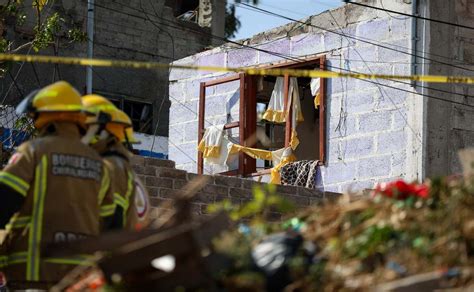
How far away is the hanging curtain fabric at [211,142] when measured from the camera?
758 inches

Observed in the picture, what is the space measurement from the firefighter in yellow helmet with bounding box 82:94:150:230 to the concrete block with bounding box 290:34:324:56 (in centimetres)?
1069

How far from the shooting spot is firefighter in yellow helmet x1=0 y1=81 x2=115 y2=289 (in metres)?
6.73

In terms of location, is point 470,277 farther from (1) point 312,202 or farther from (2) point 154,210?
(1) point 312,202

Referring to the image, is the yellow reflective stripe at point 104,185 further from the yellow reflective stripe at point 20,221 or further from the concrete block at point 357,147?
the concrete block at point 357,147

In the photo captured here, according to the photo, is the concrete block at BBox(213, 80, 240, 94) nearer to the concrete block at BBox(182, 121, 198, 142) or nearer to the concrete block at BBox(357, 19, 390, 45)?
the concrete block at BBox(182, 121, 198, 142)

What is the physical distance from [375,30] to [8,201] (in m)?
11.6

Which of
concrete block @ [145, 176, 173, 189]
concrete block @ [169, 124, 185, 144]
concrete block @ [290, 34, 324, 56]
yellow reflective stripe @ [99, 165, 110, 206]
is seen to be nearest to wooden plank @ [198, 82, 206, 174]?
concrete block @ [169, 124, 185, 144]

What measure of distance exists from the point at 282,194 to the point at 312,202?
68 cm

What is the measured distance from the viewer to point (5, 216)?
671 centimetres

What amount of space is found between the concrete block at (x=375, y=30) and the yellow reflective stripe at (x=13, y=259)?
1131 cm

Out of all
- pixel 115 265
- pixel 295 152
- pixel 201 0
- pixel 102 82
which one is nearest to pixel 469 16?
pixel 295 152

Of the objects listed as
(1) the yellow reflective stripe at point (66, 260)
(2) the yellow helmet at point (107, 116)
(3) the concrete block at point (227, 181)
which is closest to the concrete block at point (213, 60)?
(3) the concrete block at point (227, 181)

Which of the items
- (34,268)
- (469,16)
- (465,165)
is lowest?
(34,268)

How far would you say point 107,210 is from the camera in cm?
722
